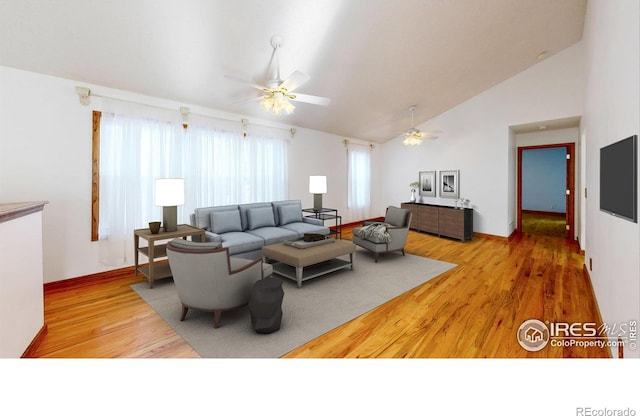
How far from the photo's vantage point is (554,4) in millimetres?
3684

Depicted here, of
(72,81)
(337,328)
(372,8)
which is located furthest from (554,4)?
(72,81)

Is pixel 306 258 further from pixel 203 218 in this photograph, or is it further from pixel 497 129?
pixel 497 129

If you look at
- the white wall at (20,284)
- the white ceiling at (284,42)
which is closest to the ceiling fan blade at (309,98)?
the white ceiling at (284,42)

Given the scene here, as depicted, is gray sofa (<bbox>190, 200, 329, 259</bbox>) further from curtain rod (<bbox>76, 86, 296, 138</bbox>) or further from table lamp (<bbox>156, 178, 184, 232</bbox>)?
curtain rod (<bbox>76, 86, 296, 138</bbox>)

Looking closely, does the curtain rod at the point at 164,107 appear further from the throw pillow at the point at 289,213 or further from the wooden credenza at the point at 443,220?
the wooden credenza at the point at 443,220

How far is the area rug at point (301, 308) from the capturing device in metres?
2.22

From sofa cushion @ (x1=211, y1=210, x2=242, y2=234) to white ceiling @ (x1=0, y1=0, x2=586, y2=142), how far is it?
1.87 m

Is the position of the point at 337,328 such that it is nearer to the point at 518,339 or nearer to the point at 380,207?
the point at 518,339

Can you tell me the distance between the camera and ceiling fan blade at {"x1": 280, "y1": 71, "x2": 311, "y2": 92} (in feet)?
9.12

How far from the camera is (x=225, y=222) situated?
14.5 feet

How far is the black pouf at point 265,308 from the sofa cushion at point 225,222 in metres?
2.23

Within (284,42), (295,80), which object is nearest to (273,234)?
(295,80)

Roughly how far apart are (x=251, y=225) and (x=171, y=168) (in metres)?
1.55

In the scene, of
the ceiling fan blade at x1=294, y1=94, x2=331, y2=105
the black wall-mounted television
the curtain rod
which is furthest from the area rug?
the curtain rod
